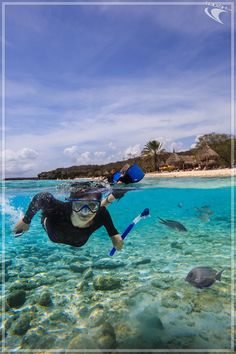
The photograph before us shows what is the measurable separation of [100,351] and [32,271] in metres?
4.24

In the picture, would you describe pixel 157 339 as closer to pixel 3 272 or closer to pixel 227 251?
pixel 3 272

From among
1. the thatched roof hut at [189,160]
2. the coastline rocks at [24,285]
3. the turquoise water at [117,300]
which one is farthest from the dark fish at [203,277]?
the thatched roof hut at [189,160]

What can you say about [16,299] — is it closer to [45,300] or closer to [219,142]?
[45,300]

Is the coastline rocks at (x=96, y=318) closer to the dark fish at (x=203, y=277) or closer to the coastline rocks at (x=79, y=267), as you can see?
the dark fish at (x=203, y=277)

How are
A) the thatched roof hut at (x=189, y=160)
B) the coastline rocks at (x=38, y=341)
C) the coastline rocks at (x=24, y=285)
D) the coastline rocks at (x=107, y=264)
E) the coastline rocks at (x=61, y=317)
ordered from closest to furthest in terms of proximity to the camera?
the coastline rocks at (x=38, y=341), the coastline rocks at (x=61, y=317), the coastline rocks at (x=24, y=285), the coastline rocks at (x=107, y=264), the thatched roof hut at (x=189, y=160)

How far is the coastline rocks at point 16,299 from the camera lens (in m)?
5.44

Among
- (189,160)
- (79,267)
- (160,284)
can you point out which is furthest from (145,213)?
(189,160)

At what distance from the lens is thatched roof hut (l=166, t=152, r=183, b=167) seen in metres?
30.4

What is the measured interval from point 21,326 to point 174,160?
1109 inches

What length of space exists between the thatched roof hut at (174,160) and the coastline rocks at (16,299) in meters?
25.8

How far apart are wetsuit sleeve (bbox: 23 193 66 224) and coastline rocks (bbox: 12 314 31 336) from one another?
2.33 metres

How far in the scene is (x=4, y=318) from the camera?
5039 mm

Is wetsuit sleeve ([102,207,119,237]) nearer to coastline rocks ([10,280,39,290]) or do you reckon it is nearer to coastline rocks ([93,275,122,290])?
coastline rocks ([93,275,122,290])

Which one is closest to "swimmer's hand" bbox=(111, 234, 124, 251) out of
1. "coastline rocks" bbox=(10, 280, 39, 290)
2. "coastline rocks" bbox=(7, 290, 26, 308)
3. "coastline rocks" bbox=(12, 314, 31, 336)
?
"coastline rocks" bbox=(12, 314, 31, 336)
